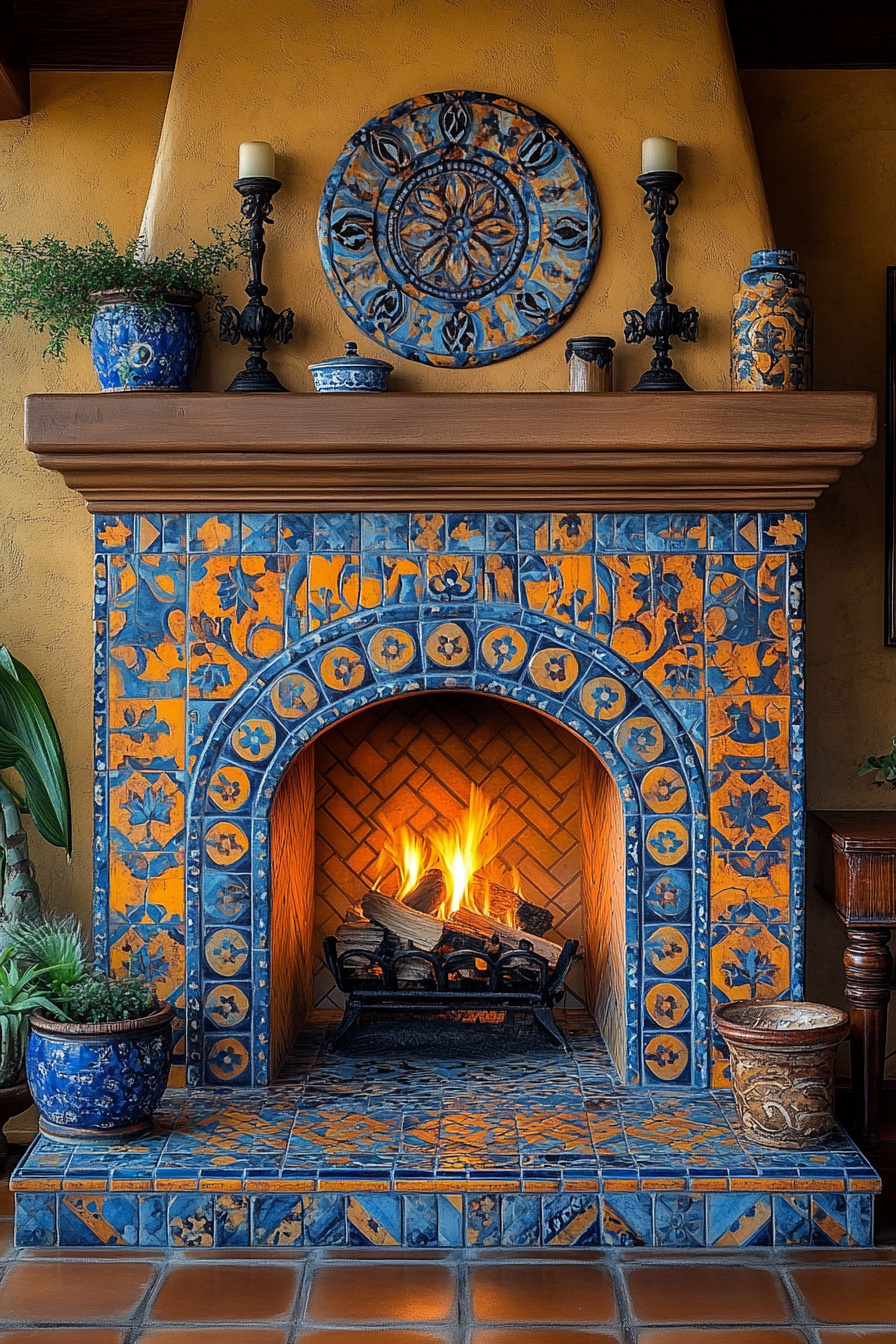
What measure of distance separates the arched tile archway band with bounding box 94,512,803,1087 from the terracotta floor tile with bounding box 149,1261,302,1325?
60 centimetres

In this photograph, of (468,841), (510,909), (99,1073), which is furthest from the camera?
(468,841)

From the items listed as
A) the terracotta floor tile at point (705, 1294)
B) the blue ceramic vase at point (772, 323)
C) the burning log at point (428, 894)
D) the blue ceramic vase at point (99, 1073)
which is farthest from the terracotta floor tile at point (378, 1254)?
the blue ceramic vase at point (772, 323)

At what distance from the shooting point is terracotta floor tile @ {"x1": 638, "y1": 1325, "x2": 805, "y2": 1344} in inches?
94.0

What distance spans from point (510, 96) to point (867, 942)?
2.23 metres

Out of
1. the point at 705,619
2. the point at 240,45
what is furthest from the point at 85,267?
the point at 705,619

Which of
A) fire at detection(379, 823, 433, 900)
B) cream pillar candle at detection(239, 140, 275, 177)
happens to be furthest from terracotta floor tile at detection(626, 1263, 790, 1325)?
cream pillar candle at detection(239, 140, 275, 177)

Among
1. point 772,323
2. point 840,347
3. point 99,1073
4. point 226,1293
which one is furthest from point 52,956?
point 840,347

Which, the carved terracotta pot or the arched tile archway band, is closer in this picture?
the carved terracotta pot

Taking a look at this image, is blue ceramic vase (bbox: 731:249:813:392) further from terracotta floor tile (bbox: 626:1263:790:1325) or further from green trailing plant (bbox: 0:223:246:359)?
terracotta floor tile (bbox: 626:1263:790:1325)

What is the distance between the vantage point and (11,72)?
11.3 ft

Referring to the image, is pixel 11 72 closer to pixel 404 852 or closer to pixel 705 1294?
pixel 404 852

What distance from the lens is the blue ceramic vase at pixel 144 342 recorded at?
3.11m

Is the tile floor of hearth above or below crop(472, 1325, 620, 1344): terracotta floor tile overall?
above

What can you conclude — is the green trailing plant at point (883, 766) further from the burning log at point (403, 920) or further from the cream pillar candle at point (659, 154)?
the cream pillar candle at point (659, 154)
